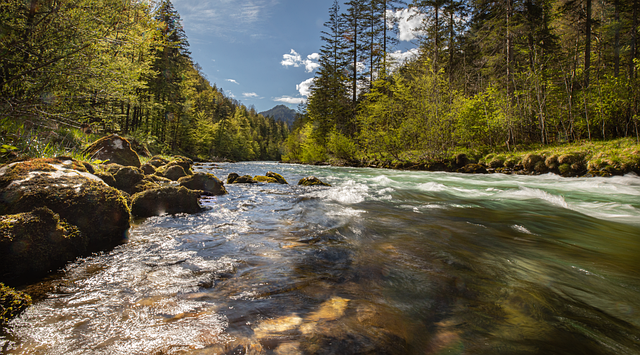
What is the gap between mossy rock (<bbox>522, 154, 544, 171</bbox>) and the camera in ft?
40.5

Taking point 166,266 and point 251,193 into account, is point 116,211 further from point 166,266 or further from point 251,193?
point 251,193

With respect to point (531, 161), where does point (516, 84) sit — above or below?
above

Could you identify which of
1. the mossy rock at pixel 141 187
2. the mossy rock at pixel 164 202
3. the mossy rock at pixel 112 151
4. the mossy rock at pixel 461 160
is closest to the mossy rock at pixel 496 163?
the mossy rock at pixel 461 160

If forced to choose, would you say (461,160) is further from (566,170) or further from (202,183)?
(202,183)

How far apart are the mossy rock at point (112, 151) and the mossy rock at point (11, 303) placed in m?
7.79

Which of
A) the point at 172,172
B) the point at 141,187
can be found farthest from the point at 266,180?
the point at 141,187

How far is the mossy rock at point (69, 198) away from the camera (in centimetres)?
303

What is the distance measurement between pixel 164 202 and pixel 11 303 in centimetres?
388

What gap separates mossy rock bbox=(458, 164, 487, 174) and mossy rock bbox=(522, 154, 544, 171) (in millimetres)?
1950

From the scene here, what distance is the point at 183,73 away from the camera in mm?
32094

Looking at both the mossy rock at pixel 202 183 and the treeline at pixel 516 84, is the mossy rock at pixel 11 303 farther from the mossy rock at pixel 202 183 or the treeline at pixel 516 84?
the treeline at pixel 516 84

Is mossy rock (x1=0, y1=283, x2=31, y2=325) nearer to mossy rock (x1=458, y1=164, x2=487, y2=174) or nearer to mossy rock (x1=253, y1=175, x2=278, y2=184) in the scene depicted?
mossy rock (x1=253, y1=175, x2=278, y2=184)

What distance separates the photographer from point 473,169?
14695 millimetres

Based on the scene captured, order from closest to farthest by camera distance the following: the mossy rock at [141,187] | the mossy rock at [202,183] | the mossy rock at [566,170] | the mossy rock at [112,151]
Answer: the mossy rock at [141,187]
the mossy rock at [202,183]
the mossy rock at [112,151]
the mossy rock at [566,170]
